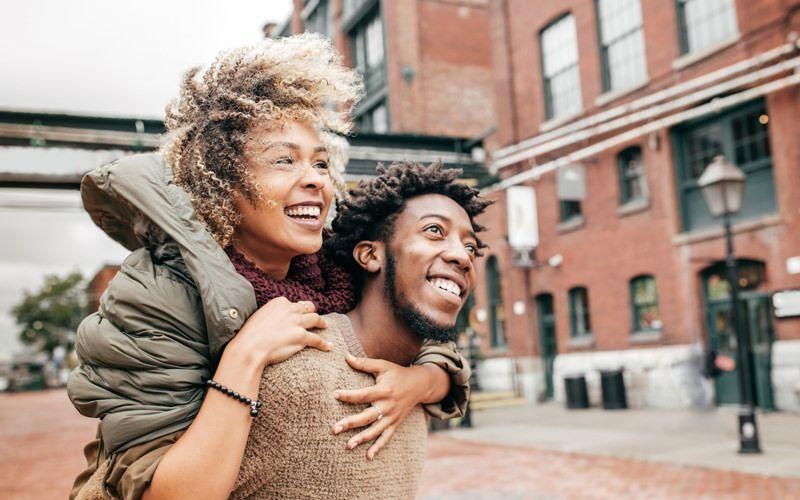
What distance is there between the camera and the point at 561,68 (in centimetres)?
2142

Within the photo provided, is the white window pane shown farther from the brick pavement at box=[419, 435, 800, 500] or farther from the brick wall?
the brick pavement at box=[419, 435, 800, 500]

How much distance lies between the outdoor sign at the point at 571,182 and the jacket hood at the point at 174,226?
17.4 m

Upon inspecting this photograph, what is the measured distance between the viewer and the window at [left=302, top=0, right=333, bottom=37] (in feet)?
117

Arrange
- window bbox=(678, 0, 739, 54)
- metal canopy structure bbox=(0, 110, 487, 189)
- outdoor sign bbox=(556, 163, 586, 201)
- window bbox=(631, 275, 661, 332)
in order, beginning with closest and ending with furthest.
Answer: metal canopy structure bbox=(0, 110, 487, 189) < window bbox=(678, 0, 739, 54) < window bbox=(631, 275, 661, 332) < outdoor sign bbox=(556, 163, 586, 201)

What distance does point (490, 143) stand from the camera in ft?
82.3

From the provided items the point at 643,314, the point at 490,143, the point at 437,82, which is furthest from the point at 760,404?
the point at 437,82

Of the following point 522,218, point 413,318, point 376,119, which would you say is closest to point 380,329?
point 413,318

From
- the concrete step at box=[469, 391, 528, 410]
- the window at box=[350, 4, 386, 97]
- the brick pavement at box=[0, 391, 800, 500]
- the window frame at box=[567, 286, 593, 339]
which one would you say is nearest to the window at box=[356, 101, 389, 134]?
the window at box=[350, 4, 386, 97]

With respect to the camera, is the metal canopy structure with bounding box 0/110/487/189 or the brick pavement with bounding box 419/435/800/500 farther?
the metal canopy structure with bounding box 0/110/487/189

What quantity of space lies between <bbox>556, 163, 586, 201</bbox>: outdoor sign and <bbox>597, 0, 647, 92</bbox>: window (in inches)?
94.7

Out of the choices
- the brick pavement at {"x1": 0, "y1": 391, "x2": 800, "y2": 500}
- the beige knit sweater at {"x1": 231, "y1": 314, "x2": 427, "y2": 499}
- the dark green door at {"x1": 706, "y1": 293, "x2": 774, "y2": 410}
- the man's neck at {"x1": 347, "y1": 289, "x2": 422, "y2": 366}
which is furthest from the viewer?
the dark green door at {"x1": 706, "y1": 293, "x2": 774, "y2": 410}

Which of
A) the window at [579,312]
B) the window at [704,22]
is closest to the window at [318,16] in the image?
the window at [579,312]

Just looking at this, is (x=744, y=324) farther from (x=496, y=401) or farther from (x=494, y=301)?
(x=494, y=301)

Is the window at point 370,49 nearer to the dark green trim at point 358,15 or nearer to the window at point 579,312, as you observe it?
the dark green trim at point 358,15
